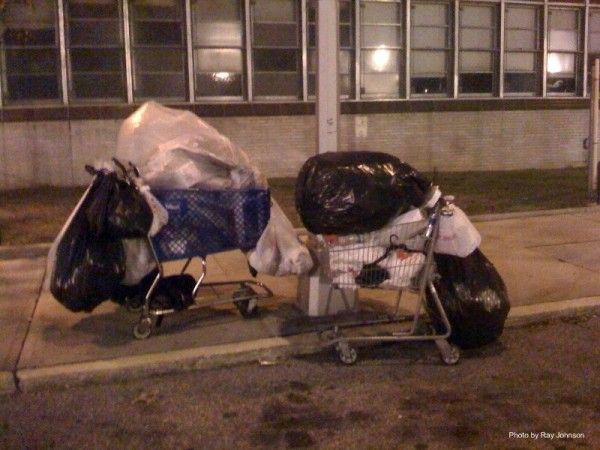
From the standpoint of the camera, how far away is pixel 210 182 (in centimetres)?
637

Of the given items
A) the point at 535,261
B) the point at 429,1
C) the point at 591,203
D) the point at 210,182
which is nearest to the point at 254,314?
the point at 210,182

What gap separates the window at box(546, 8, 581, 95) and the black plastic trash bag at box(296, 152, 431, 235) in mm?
13524

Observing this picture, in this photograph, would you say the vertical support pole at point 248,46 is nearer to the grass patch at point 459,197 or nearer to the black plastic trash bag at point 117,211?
the grass patch at point 459,197

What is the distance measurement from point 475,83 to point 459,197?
5.46 meters

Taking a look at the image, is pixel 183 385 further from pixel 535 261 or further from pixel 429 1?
pixel 429 1

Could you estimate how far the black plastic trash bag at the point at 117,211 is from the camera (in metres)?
5.91

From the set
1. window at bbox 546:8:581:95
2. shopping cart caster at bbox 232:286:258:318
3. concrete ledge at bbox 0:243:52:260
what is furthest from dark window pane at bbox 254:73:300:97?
shopping cart caster at bbox 232:286:258:318

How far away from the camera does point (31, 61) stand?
14672mm

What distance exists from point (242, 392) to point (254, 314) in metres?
1.39

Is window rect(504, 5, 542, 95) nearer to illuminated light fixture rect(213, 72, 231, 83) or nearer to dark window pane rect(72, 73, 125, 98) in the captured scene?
illuminated light fixture rect(213, 72, 231, 83)

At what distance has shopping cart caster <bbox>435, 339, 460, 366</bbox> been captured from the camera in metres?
5.89

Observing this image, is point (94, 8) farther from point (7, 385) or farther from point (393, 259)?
point (393, 259)

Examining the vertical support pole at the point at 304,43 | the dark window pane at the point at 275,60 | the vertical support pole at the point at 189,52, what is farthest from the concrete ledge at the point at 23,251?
the vertical support pole at the point at 304,43

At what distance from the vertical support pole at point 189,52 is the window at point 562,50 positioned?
776 centimetres
